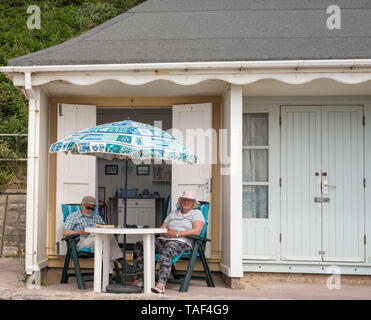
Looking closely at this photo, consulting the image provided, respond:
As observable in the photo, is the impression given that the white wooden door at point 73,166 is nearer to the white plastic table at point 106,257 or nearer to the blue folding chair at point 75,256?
the blue folding chair at point 75,256

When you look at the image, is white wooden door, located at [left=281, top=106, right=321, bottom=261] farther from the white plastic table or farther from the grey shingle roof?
the white plastic table

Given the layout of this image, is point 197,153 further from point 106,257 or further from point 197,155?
point 106,257

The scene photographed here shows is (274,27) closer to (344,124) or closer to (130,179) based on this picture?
(344,124)

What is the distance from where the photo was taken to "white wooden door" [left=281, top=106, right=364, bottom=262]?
22.0ft

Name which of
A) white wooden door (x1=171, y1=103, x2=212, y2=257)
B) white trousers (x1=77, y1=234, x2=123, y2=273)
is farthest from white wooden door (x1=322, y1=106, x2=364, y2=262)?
white trousers (x1=77, y1=234, x2=123, y2=273)

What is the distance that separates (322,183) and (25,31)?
39.1 feet

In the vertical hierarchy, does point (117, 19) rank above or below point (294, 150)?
above

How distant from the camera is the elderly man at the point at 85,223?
633 cm

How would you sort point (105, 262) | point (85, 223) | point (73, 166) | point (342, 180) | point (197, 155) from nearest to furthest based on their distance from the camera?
point (105, 262) → point (85, 223) → point (342, 180) → point (197, 155) → point (73, 166)

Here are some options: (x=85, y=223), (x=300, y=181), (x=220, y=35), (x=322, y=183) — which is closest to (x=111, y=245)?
(x=85, y=223)

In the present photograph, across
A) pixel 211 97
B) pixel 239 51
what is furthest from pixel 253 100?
pixel 239 51

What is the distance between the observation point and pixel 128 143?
17.0 ft

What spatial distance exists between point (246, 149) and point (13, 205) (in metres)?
4.34

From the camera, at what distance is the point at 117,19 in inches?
283
